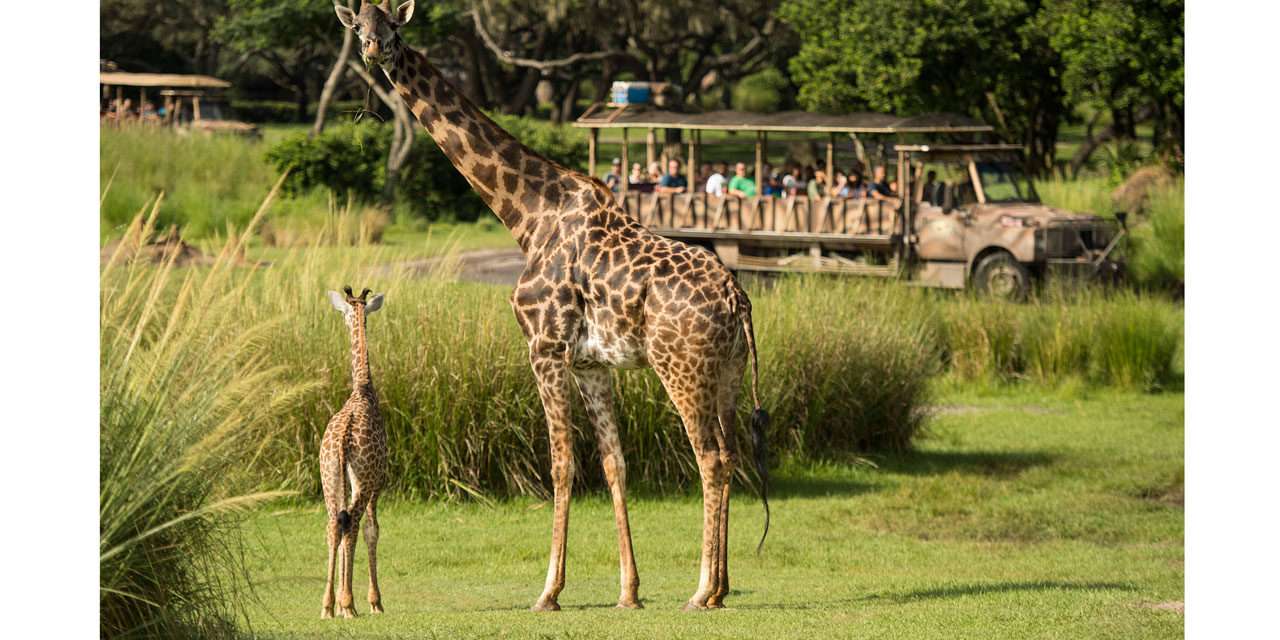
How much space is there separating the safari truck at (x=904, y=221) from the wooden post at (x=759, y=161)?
33mm

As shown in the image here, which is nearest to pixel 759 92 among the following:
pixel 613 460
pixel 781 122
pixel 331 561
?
pixel 781 122

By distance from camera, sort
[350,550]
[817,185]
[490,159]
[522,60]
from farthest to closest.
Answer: [522,60] < [817,185] < [490,159] < [350,550]

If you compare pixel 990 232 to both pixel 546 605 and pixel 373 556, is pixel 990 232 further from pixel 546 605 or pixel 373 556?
pixel 373 556

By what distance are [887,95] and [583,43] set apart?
1480 centimetres

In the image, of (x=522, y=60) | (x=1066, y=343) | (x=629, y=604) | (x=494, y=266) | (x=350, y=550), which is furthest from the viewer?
(x=522, y=60)

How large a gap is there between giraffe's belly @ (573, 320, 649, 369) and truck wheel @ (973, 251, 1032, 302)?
44.4 feet

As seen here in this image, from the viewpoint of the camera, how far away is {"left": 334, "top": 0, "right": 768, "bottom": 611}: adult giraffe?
25.6ft

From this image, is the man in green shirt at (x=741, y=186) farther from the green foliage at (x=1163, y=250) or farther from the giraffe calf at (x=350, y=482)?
the giraffe calf at (x=350, y=482)

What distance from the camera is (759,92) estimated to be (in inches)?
2077

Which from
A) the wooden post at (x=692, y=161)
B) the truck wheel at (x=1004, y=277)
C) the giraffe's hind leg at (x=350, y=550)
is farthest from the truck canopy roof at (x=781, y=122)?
the giraffe's hind leg at (x=350, y=550)

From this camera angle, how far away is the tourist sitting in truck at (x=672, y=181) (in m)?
23.3

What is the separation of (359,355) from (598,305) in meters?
1.07

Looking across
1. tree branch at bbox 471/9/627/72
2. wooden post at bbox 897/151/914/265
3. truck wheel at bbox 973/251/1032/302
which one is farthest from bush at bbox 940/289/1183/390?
tree branch at bbox 471/9/627/72

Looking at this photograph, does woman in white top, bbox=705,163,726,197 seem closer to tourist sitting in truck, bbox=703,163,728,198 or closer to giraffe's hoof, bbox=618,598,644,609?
tourist sitting in truck, bbox=703,163,728,198
